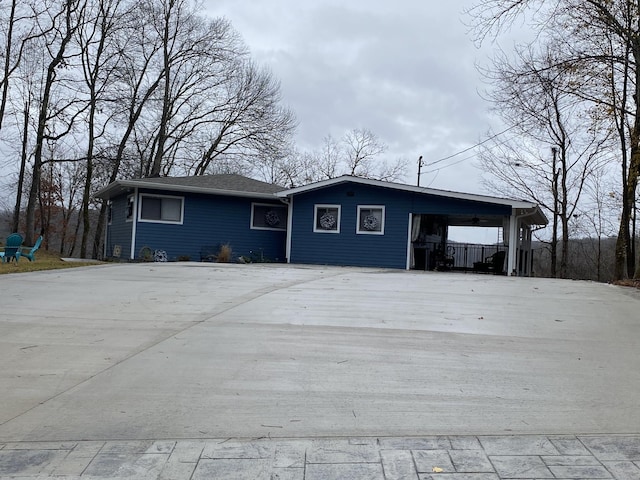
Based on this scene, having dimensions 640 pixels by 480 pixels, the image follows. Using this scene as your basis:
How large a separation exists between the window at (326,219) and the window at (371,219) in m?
0.81

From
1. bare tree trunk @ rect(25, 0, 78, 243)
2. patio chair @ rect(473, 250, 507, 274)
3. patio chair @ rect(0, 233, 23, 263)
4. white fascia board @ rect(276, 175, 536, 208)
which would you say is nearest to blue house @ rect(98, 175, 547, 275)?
white fascia board @ rect(276, 175, 536, 208)

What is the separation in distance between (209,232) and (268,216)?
2.39m

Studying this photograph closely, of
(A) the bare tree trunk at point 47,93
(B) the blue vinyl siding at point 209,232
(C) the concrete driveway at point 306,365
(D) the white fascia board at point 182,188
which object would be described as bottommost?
(C) the concrete driveway at point 306,365

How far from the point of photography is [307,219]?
20.8 meters

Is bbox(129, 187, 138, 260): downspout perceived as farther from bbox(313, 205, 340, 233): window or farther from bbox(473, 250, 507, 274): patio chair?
bbox(473, 250, 507, 274): patio chair

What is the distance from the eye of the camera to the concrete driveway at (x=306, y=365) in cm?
403

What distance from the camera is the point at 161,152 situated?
34312 millimetres

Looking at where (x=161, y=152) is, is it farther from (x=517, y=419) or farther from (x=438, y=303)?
(x=517, y=419)

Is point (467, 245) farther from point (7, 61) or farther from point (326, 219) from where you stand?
point (7, 61)

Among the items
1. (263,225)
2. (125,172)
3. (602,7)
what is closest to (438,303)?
(602,7)

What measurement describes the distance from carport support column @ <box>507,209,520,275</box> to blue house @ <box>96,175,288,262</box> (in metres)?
8.27

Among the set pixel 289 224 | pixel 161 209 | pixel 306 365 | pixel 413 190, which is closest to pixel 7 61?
pixel 161 209

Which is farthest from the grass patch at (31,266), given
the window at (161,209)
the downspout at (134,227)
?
the window at (161,209)

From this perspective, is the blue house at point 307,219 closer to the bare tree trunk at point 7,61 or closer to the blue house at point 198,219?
the blue house at point 198,219
